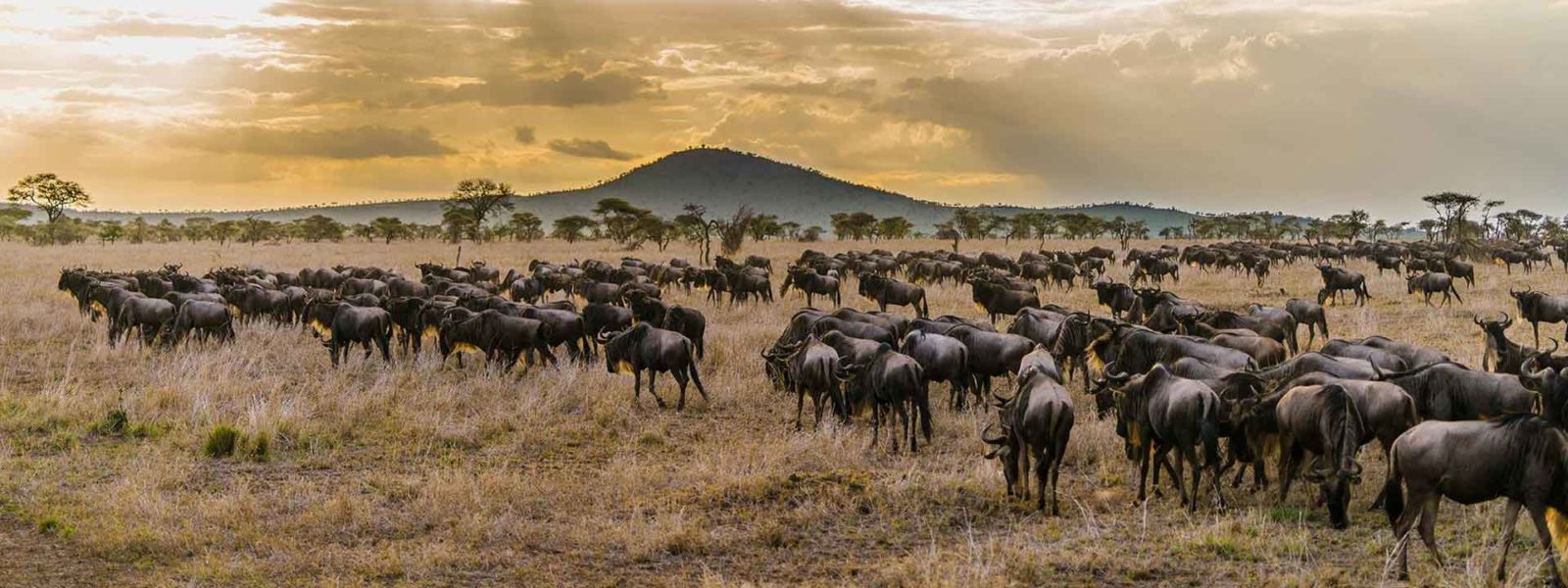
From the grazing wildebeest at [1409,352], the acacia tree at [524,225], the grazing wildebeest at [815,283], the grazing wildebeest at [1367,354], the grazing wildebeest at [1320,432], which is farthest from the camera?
the acacia tree at [524,225]

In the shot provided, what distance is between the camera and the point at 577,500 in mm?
9266

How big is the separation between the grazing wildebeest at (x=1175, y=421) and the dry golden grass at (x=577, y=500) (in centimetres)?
35

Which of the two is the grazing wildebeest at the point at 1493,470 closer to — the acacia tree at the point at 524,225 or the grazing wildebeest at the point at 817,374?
the grazing wildebeest at the point at 817,374

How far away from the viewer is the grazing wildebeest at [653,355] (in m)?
13.7

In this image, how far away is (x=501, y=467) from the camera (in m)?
10.3

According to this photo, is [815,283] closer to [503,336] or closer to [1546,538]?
[503,336]

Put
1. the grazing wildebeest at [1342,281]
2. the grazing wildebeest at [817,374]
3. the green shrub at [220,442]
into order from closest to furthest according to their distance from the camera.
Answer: the green shrub at [220,442] < the grazing wildebeest at [817,374] < the grazing wildebeest at [1342,281]

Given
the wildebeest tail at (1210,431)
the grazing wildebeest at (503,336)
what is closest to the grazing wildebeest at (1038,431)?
the wildebeest tail at (1210,431)

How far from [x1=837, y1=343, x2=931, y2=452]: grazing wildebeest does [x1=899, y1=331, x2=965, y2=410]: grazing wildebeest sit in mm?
721

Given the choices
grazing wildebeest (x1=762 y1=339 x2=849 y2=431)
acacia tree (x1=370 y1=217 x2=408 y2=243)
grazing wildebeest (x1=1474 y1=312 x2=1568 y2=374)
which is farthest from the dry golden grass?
acacia tree (x1=370 y1=217 x2=408 y2=243)

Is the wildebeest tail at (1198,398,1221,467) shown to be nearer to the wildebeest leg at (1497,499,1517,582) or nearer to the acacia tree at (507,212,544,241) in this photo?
the wildebeest leg at (1497,499,1517,582)

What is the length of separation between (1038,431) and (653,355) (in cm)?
653

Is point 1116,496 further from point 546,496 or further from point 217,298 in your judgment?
point 217,298

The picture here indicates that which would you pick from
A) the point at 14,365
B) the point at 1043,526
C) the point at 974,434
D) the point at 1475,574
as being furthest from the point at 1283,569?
the point at 14,365
